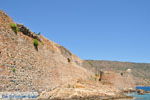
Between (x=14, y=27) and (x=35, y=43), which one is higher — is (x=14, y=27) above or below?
above

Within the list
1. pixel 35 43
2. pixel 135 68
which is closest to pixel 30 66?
pixel 35 43

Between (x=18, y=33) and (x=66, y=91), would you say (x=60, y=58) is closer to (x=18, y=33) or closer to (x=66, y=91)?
(x=66, y=91)

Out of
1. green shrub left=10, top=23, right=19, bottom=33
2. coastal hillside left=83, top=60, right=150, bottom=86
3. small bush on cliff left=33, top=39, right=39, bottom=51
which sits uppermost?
coastal hillside left=83, top=60, right=150, bottom=86

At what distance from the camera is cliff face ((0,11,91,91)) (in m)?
16.8

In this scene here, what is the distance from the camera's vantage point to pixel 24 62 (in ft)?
61.3

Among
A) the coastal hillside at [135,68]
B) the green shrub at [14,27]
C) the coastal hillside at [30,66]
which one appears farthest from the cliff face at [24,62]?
the coastal hillside at [135,68]

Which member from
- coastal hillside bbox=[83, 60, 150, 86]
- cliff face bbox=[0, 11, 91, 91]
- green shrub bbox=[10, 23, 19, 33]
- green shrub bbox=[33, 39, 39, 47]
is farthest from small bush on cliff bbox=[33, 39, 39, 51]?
coastal hillside bbox=[83, 60, 150, 86]

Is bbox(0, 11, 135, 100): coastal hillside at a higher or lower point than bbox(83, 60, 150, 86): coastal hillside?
lower

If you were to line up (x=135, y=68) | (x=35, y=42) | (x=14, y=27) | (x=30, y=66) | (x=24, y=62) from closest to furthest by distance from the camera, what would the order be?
(x=14, y=27) < (x=24, y=62) < (x=30, y=66) < (x=35, y=42) < (x=135, y=68)

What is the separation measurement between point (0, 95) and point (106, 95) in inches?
488

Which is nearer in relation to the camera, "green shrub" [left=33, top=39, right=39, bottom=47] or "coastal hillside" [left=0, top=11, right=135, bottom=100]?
"coastal hillside" [left=0, top=11, right=135, bottom=100]

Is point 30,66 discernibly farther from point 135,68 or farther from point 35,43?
point 135,68

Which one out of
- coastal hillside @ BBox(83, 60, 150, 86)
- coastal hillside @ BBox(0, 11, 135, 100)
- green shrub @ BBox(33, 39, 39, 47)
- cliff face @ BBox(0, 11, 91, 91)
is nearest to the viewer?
cliff face @ BBox(0, 11, 91, 91)

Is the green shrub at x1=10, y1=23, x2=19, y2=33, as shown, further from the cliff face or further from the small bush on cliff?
the small bush on cliff
